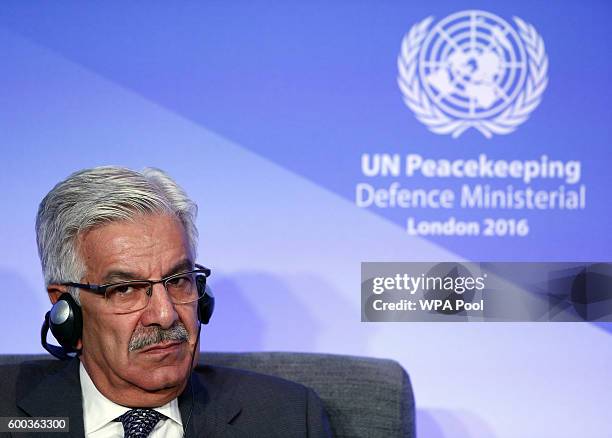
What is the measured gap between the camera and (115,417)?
6.44 feet

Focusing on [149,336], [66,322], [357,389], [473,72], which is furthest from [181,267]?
[473,72]

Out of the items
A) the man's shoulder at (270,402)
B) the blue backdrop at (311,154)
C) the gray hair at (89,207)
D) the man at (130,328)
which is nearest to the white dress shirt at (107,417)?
the man at (130,328)

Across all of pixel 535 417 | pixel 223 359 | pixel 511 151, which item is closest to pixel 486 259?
pixel 511 151

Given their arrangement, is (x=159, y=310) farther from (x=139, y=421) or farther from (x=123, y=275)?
(x=139, y=421)

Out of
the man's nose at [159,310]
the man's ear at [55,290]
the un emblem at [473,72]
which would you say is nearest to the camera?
the man's nose at [159,310]

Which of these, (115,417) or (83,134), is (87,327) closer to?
(115,417)

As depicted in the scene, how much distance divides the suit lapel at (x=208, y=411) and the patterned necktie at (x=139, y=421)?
7 centimetres

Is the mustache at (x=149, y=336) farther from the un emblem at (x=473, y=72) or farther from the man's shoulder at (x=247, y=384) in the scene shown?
the un emblem at (x=473, y=72)

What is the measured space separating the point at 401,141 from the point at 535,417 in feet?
3.12

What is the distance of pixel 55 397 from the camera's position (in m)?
1.98

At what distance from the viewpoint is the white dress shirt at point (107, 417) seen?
1.96 m

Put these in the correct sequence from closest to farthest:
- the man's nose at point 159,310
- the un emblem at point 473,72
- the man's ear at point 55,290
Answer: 1. the man's nose at point 159,310
2. the man's ear at point 55,290
3. the un emblem at point 473,72

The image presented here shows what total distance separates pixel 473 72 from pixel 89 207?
4.32 ft

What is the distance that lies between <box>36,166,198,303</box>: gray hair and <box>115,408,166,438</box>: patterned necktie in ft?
0.97
